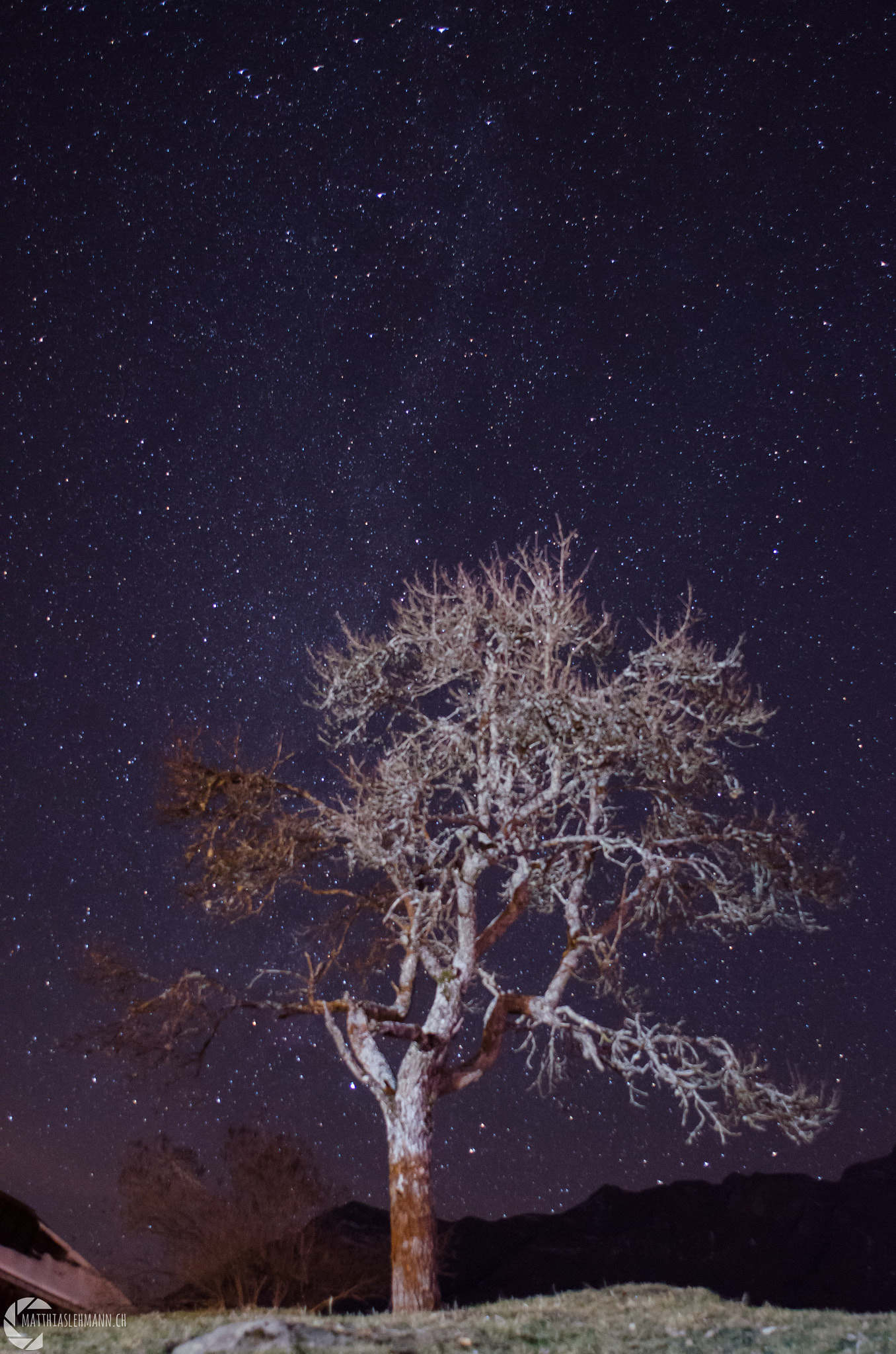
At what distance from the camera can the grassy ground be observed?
5.69 metres

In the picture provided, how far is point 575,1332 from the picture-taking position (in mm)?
6465

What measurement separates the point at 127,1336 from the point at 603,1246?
16952cm

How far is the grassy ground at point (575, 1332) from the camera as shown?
5.69 meters

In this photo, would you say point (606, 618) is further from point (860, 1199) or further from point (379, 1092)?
point (860, 1199)

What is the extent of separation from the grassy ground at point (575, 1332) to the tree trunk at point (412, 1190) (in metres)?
2.01

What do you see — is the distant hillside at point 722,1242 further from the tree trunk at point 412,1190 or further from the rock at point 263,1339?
the rock at point 263,1339

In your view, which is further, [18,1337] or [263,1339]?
[18,1337]

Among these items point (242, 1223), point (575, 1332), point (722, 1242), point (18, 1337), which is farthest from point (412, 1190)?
point (722, 1242)

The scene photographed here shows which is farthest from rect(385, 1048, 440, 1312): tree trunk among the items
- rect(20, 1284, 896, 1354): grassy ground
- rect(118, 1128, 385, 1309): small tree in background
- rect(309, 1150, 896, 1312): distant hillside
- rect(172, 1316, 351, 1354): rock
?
rect(309, 1150, 896, 1312): distant hillside

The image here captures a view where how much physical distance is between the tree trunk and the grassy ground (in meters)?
2.01

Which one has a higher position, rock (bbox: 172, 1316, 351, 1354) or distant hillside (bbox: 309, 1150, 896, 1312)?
rock (bbox: 172, 1316, 351, 1354)

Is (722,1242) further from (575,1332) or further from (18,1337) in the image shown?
(18,1337)

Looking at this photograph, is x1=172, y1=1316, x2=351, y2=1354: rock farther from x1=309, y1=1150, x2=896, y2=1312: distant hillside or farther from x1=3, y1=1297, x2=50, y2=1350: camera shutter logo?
x1=309, y1=1150, x2=896, y2=1312: distant hillside

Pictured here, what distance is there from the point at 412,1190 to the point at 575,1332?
4864 mm
